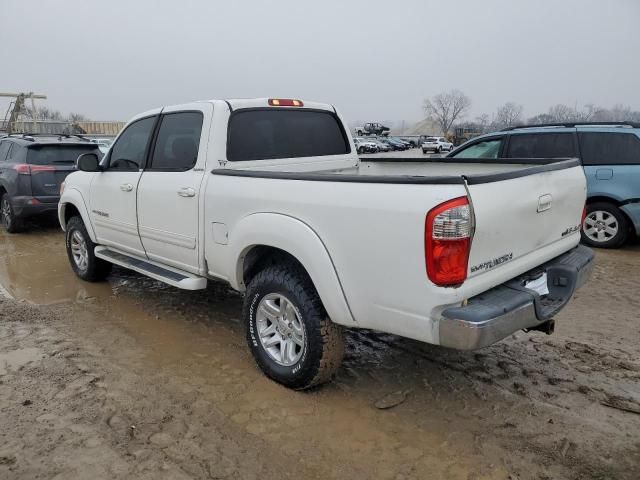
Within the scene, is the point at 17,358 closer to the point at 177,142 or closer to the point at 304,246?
the point at 177,142

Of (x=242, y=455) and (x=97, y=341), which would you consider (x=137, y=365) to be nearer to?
(x=97, y=341)

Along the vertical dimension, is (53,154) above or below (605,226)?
above

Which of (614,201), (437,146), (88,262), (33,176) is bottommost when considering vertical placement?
(88,262)

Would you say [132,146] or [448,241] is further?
[132,146]

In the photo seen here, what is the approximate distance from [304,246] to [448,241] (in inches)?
34.9

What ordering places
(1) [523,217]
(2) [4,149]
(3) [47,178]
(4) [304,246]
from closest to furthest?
(1) [523,217] → (4) [304,246] → (3) [47,178] → (2) [4,149]

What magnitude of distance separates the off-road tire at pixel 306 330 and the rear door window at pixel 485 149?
18.7ft

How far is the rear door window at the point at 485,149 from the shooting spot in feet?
26.6

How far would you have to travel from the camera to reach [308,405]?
3273 mm

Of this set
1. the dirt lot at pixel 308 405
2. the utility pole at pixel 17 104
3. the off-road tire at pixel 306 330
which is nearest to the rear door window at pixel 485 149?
the dirt lot at pixel 308 405

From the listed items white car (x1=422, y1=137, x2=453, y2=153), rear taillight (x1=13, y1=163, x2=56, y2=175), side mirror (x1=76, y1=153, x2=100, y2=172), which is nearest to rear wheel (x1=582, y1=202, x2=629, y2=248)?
side mirror (x1=76, y1=153, x2=100, y2=172)

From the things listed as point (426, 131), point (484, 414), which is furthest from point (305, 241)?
point (426, 131)

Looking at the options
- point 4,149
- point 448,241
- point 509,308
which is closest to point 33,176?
point 4,149

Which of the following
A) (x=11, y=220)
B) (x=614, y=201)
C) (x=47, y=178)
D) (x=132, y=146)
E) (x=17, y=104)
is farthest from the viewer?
(x=17, y=104)
